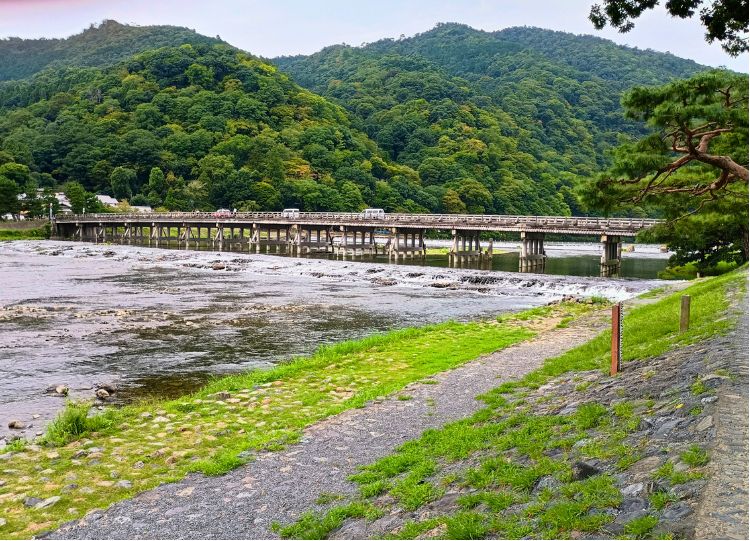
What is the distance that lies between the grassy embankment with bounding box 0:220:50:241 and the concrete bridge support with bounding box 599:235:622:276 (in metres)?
72.1

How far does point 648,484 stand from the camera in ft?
17.8

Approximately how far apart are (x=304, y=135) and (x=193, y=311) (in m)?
102

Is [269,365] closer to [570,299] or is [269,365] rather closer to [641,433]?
[641,433]

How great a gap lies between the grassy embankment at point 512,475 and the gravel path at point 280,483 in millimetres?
400

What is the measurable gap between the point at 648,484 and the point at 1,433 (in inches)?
372

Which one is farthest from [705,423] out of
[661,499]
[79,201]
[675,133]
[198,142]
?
[198,142]

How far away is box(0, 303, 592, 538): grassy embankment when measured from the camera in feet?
24.2

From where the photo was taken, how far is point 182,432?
9.66 metres

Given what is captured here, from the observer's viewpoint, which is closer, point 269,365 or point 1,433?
point 1,433

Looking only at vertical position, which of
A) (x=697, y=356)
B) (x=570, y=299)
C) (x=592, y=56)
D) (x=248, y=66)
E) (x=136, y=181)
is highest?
(x=592, y=56)

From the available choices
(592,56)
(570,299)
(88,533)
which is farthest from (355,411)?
(592,56)

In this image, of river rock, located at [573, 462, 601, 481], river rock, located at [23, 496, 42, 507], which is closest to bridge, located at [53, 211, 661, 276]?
river rock, located at [573, 462, 601, 481]

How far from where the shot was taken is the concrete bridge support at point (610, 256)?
45.3 meters

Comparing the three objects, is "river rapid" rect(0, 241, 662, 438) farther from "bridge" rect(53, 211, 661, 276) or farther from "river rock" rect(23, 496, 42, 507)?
"bridge" rect(53, 211, 661, 276)
